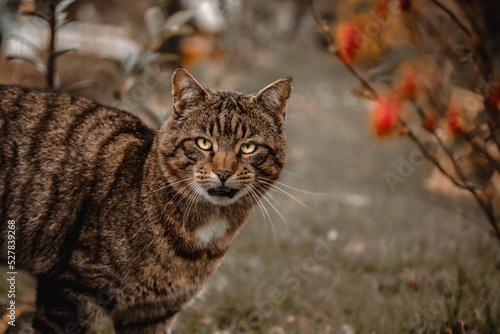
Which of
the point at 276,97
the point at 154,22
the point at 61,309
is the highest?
the point at 276,97

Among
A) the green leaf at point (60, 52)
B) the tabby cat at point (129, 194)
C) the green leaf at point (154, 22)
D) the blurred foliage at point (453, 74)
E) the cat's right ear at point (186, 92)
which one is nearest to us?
the blurred foliage at point (453, 74)

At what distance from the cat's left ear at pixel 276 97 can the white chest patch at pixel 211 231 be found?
0.66m

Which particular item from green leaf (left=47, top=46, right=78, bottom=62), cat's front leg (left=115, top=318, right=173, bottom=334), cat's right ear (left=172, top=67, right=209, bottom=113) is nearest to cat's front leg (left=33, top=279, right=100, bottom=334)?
cat's front leg (left=115, top=318, right=173, bottom=334)

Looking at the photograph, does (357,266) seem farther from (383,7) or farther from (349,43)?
(383,7)

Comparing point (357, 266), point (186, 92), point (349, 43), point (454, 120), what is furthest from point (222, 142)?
point (357, 266)

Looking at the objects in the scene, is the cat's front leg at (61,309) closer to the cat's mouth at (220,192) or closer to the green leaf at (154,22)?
the cat's mouth at (220,192)

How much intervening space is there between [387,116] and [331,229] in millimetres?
2022

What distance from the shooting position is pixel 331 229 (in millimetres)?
4375

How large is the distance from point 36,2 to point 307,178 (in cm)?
410

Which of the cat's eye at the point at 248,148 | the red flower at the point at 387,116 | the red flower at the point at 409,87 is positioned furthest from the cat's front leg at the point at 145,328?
the red flower at the point at 409,87

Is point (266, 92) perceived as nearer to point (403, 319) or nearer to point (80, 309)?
point (80, 309)

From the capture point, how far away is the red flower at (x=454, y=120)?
221 cm

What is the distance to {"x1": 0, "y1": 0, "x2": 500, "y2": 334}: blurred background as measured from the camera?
108 inches

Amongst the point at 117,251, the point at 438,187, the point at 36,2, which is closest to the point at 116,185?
the point at 117,251
